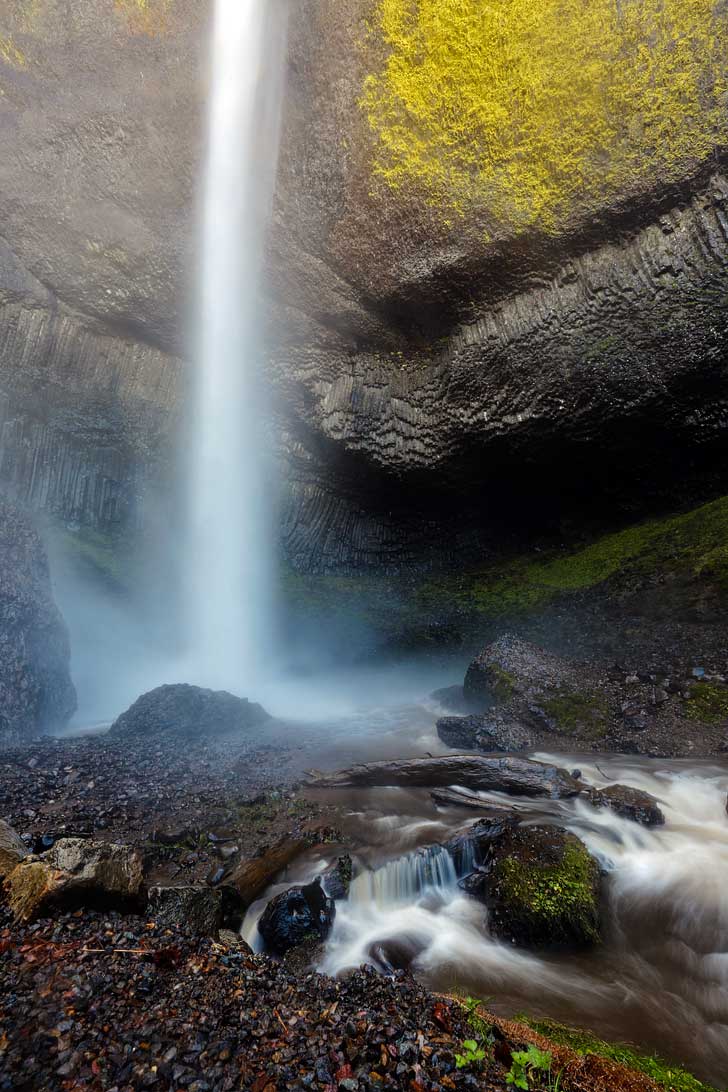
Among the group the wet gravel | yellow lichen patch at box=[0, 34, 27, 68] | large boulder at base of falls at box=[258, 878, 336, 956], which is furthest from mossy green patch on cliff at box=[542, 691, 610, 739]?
yellow lichen patch at box=[0, 34, 27, 68]

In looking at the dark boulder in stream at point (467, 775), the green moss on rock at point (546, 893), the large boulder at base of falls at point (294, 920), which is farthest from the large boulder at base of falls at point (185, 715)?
the green moss on rock at point (546, 893)

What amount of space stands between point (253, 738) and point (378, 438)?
7709 mm

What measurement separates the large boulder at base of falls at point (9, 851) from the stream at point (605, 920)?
1724 mm

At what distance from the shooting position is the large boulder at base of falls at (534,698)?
850 cm

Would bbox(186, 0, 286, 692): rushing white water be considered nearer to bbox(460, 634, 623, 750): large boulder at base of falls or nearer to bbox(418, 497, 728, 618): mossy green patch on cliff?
bbox(418, 497, 728, 618): mossy green patch on cliff

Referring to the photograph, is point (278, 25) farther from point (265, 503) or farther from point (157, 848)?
point (157, 848)

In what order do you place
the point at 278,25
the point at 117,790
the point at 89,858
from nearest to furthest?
1. the point at 89,858
2. the point at 117,790
3. the point at 278,25

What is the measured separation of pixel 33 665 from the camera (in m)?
9.44

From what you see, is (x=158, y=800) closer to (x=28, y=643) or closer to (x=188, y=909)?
(x=188, y=909)

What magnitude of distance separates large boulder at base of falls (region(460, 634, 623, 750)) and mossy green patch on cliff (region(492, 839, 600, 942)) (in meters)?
4.02

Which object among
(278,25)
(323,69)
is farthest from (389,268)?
(278,25)

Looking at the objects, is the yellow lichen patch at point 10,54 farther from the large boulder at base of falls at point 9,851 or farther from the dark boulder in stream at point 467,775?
the dark boulder in stream at point 467,775

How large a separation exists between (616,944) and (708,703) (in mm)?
5558

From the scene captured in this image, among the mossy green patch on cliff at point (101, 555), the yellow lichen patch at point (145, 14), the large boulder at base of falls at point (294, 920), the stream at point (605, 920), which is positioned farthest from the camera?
the mossy green patch on cliff at point (101, 555)
